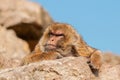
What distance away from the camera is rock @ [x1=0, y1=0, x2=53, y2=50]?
25.6m

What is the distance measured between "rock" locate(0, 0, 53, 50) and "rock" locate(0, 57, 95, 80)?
16.6 meters

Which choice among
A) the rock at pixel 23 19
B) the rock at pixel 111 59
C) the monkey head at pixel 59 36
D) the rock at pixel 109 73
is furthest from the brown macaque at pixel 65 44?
the rock at pixel 23 19

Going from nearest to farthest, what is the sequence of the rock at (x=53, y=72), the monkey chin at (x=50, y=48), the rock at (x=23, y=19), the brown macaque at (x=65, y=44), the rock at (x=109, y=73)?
the rock at (x=53, y=72) → the rock at (x=109, y=73) → the monkey chin at (x=50, y=48) → the brown macaque at (x=65, y=44) → the rock at (x=23, y=19)

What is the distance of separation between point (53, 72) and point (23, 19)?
17982 millimetres

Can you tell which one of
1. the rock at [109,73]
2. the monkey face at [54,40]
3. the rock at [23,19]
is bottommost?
the rock at [109,73]

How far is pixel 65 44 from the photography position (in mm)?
10859

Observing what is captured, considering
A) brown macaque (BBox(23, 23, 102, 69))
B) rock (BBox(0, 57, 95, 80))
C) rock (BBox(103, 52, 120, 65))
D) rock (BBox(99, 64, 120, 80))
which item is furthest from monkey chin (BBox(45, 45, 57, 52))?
rock (BBox(103, 52, 120, 65))

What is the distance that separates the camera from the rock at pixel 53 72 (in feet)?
26.2

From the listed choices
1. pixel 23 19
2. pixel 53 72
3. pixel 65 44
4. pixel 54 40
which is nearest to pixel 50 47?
pixel 54 40

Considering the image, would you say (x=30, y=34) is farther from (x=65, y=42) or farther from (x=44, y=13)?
(x=65, y=42)

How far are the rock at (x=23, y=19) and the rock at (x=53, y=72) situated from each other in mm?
16580

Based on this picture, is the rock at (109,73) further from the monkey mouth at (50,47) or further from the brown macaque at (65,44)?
the monkey mouth at (50,47)

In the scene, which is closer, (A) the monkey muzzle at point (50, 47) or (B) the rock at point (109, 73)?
(B) the rock at point (109, 73)

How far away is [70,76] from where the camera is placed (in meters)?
8.02
